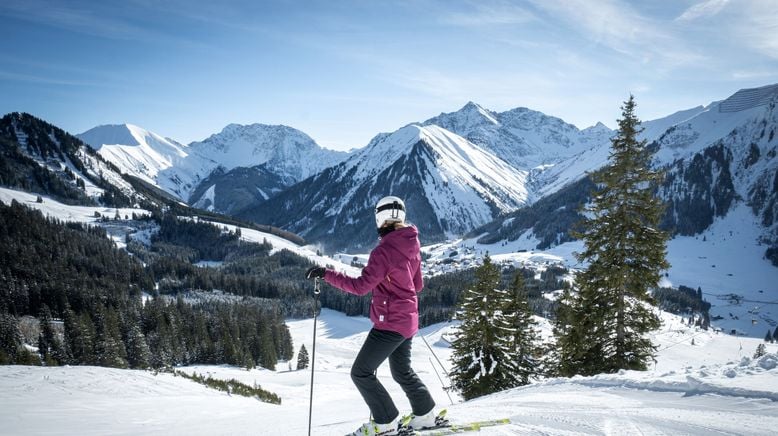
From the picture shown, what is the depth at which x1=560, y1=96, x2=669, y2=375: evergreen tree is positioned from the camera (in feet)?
51.3

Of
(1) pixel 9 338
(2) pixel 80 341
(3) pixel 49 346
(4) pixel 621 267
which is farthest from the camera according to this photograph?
(1) pixel 9 338

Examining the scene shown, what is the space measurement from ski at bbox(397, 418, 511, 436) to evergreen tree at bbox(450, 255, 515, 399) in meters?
14.9

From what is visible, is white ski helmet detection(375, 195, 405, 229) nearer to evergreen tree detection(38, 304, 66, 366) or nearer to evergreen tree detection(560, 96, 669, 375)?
evergreen tree detection(560, 96, 669, 375)

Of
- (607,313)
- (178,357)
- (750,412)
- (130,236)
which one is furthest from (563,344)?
(130,236)

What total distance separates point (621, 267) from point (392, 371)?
1330cm

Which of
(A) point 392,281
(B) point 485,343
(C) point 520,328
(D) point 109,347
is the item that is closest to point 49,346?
(D) point 109,347

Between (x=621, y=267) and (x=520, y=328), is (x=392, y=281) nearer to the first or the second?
(x=621, y=267)

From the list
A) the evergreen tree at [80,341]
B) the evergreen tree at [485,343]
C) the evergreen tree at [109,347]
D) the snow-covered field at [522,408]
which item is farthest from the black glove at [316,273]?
the evergreen tree at [80,341]

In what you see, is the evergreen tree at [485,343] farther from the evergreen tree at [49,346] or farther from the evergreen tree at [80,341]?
the evergreen tree at [49,346]

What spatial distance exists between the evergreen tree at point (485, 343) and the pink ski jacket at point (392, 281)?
16013 mm

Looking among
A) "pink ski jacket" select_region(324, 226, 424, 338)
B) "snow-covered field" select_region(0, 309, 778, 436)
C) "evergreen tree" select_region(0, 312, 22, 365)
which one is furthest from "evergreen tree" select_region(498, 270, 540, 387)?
"evergreen tree" select_region(0, 312, 22, 365)

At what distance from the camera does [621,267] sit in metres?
15.6

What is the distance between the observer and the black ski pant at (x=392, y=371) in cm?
550

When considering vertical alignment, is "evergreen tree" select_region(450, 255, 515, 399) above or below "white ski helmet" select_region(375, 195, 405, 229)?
below
